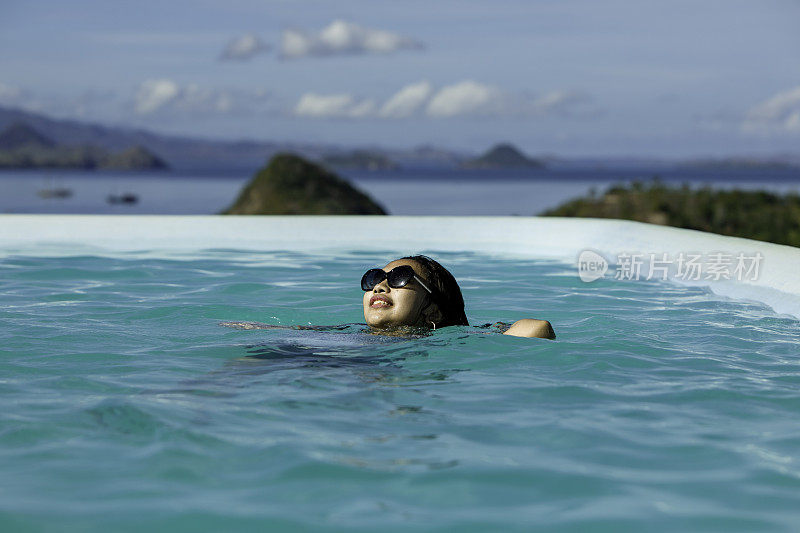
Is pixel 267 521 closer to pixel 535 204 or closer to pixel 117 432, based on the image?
pixel 117 432

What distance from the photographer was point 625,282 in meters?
8.45

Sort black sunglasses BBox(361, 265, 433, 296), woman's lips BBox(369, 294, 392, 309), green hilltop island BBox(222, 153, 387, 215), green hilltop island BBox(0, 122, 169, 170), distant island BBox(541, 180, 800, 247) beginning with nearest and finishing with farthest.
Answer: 1. black sunglasses BBox(361, 265, 433, 296)
2. woman's lips BBox(369, 294, 392, 309)
3. distant island BBox(541, 180, 800, 247)
4. green hilltop island BBox(222, 153, 387, 215)
5. green hilltop island BBox(0, 122, 169, 170)

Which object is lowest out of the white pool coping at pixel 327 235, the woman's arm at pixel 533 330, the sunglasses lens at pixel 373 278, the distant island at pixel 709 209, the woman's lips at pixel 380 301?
the woman's arm at pixel 533 330

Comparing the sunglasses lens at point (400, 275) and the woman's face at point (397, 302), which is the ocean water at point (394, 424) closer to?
the woman's face at point (397, 302)

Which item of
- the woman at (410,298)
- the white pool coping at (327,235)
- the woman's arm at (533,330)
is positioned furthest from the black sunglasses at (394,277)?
the white pool coping at (327,235)

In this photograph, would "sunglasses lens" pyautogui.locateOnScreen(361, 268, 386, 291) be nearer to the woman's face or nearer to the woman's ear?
the woman's face

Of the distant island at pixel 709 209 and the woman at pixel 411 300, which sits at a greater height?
the distant island at pixel 709 209

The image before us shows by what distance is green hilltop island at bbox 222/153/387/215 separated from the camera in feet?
87.2

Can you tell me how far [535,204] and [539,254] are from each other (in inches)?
2169

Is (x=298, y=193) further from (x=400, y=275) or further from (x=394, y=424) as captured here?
(x=394, y=424)

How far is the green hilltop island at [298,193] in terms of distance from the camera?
26578mm

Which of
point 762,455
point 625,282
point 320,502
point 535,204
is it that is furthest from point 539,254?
point 535,204

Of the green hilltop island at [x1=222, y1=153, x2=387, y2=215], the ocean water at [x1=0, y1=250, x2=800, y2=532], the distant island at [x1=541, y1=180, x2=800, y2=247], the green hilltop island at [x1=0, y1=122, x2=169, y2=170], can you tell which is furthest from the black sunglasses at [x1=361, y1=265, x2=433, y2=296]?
the green hilltop island at [x1=0, y1=122, x2=169, y2=170]

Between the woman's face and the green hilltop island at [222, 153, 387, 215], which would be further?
the green hilltop island at [222, 153, 387, 215]
